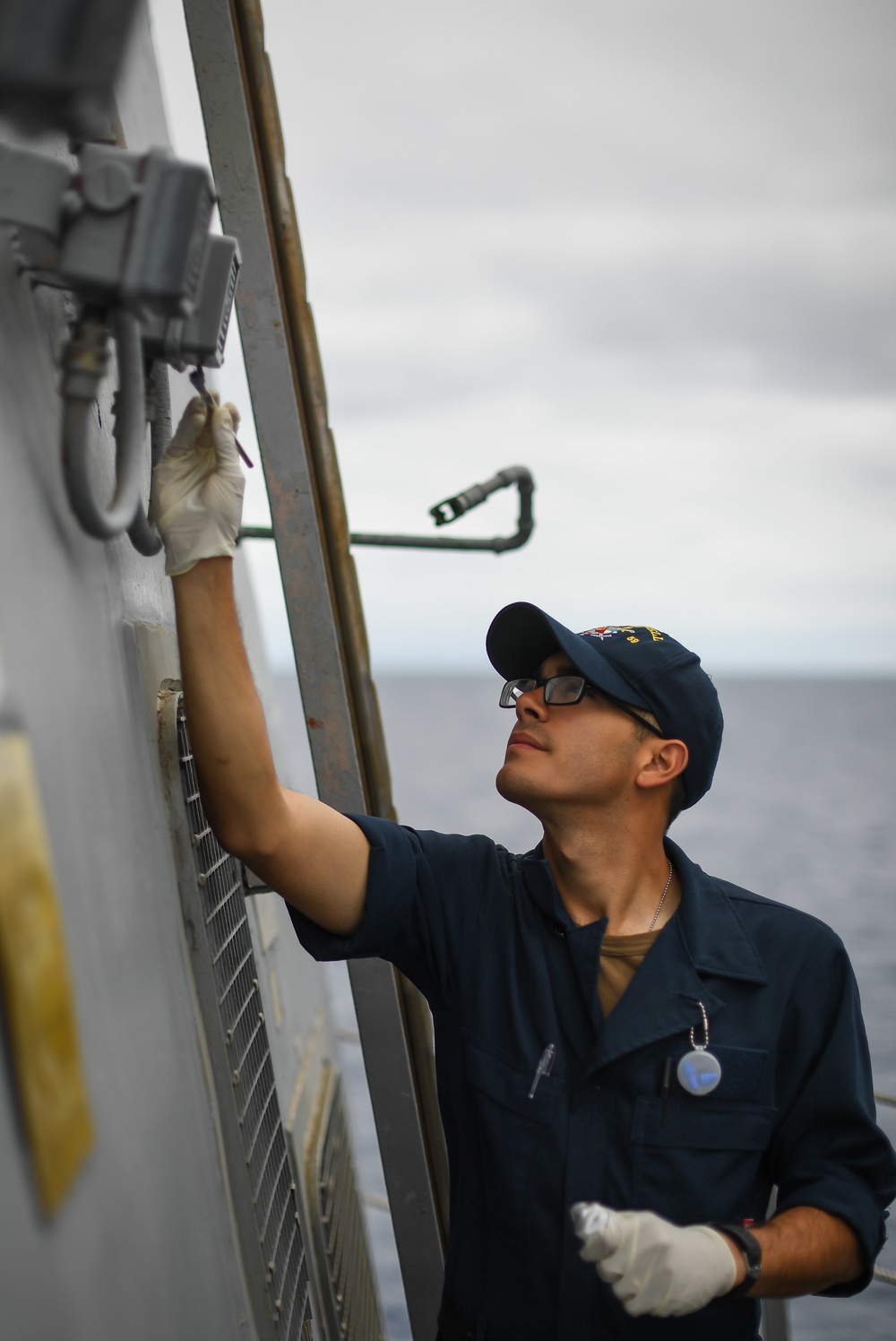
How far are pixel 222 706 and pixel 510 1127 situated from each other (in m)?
0.71

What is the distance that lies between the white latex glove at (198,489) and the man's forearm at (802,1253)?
3.50 feet

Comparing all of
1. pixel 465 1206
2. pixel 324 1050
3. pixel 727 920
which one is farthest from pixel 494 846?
pixel 324 1050

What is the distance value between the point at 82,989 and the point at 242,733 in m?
0.50

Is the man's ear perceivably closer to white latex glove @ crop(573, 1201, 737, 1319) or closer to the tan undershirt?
the tan undershirt

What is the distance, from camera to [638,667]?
1756mm

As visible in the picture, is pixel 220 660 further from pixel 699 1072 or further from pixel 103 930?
pixel 699 1072

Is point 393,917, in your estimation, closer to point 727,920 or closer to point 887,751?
point 727,920

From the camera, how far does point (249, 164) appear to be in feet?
5.93

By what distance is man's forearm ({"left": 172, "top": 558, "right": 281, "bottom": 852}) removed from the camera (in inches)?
52.2

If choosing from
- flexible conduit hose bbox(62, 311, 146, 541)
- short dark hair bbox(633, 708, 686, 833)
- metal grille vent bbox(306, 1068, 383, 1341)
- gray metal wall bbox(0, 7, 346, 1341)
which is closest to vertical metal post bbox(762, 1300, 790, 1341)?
metal grille vent bbox(306, 1068, 383, 1341)

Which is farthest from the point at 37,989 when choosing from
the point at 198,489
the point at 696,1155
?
the point at 696,1155

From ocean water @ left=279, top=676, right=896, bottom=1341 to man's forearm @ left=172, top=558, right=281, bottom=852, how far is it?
2.70m

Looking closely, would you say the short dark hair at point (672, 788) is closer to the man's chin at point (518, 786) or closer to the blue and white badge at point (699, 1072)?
the man's chin at point (518, 786)

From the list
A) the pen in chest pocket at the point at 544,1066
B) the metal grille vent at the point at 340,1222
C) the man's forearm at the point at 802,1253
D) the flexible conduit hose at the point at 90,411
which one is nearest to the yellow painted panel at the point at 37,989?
the flexible conduit hose at the point at 90,411
